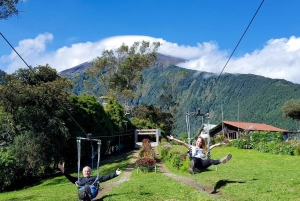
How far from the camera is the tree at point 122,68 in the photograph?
216 ft

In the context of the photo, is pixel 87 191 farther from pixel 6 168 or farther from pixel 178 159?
pixel 6 168

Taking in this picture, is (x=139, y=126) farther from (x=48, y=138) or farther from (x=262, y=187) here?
(x=262, y=187)

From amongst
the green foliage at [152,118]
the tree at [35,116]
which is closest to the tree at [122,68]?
the green foliage at [152,118]

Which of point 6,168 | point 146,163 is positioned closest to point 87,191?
point 146,163

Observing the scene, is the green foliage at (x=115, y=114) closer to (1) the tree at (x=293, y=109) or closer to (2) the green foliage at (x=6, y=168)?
(2) the green foliage at (x=6, y=168)

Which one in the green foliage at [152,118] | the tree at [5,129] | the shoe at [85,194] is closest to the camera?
the shoe at [85,194]

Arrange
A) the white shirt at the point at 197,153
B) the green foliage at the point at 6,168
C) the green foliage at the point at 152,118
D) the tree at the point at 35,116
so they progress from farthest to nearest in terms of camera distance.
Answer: the green foliage at the point at 152,118, the tree at the point at 35,116, the green foliage at the point at 6,168, the white shirt at the point at 197,153

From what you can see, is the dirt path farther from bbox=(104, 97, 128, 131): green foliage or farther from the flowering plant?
bbox=(104, 97, 128, 131): green foliage

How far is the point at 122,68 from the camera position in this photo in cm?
6588

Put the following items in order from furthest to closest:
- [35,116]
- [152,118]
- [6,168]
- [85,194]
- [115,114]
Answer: [152,118] < [115,114] < [35,116] < [6,168] < [85,194]

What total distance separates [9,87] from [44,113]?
4.26m

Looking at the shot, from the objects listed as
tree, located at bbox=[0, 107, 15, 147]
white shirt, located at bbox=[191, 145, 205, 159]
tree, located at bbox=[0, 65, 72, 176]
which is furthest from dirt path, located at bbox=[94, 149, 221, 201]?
tree, located at bbox=[0, 107, 15, 147]

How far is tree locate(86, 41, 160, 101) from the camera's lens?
216 feet

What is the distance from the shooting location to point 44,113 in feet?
116
